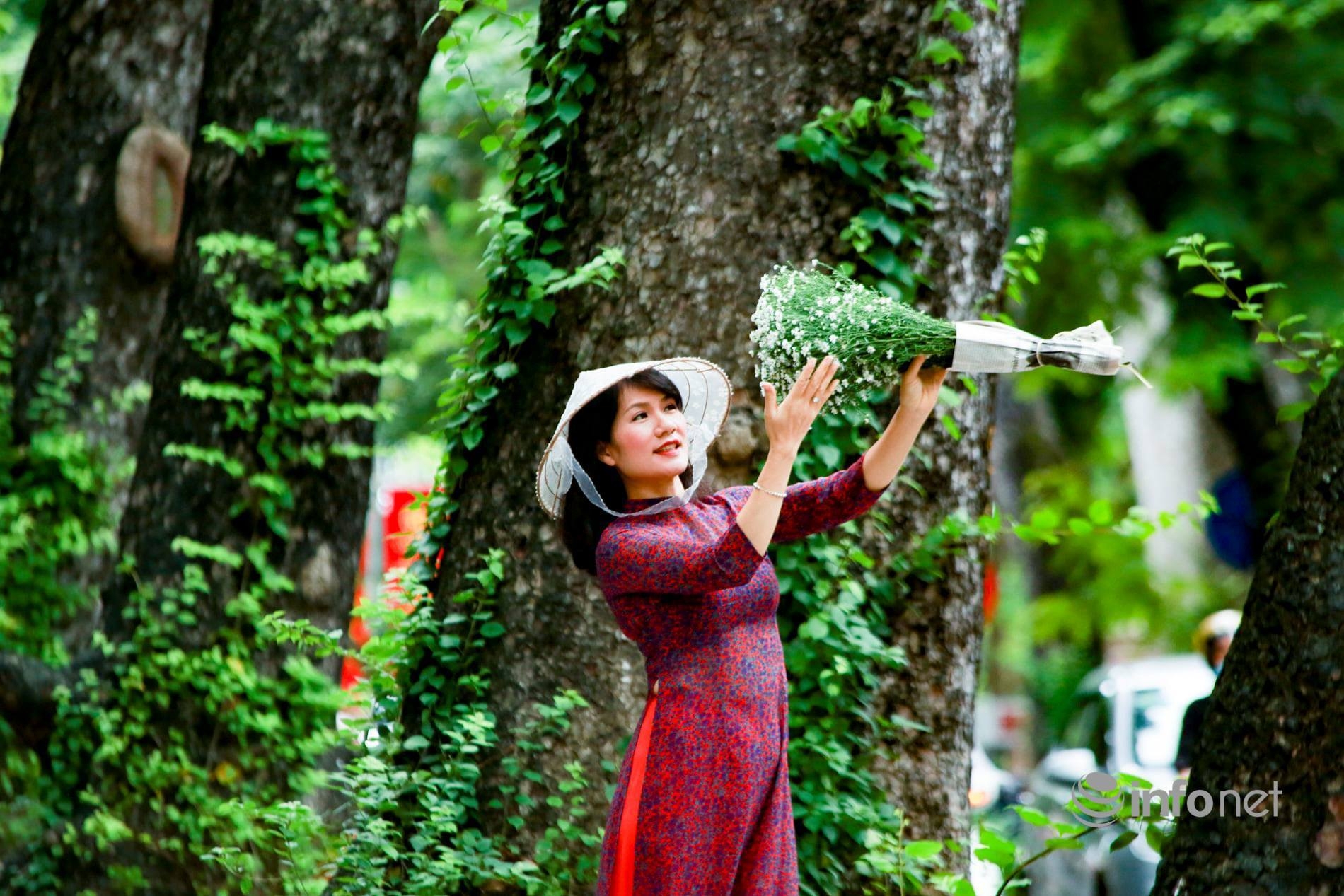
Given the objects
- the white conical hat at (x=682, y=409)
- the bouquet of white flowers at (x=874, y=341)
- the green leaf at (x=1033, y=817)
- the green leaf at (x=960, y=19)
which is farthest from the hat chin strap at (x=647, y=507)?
the green leaf at (x=960, y=19)

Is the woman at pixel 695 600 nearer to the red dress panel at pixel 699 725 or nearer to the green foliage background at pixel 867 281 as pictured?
the red dress panel at pixel 699 725

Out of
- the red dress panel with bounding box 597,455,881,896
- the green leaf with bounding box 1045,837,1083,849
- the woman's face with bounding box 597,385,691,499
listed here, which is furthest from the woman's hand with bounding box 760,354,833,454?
the green leaf with bounding box 1045,837,1083,849

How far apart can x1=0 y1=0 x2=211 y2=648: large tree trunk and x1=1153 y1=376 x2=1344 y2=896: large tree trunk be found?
6526 mm

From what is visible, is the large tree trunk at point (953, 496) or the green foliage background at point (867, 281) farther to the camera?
the large tree trunk at point (953, 496)

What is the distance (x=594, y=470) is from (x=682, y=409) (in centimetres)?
32

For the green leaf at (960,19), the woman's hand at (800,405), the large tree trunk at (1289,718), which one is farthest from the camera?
the green leaf at (960,19)

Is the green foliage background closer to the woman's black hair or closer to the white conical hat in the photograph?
the white conical hat

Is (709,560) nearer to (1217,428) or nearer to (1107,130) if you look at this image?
(1107,130)

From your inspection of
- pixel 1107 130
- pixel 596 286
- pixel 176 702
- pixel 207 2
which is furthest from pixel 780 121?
pixel 1107 130

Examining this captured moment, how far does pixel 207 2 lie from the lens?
8.28 meters

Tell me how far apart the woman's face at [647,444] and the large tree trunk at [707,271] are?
0.97 m

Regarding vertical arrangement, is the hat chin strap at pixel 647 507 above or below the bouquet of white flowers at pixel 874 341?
below

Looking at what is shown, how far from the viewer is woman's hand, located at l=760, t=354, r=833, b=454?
10.2 feet

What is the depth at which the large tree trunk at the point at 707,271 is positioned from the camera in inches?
175
